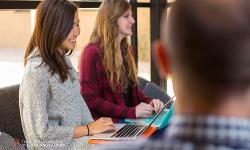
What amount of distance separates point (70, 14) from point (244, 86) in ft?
5.19

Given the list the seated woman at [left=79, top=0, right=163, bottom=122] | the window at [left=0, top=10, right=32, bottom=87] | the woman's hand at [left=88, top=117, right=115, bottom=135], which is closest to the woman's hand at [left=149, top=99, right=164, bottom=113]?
the seated woman at [left=79, top=0, right=163, bottom=122]

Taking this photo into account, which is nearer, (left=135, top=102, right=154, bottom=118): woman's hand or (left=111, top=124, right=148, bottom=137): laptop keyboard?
(left=111, top=124, right=148, bottom=137): laptop keyboard

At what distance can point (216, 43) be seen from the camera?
24.2 inches

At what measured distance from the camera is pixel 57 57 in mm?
2092

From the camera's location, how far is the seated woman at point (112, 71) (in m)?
2.53

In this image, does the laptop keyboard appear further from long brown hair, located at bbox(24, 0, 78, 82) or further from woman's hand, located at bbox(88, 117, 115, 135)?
long brown hair, located at bbox(24, 0, 78, 82)

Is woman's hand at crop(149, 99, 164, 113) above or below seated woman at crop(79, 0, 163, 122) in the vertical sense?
below

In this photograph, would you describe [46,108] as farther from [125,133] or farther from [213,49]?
[213,49]

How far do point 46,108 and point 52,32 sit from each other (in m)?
0.35

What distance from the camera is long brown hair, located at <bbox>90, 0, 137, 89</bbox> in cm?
260

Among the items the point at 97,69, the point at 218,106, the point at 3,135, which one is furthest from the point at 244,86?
the point at 97,69

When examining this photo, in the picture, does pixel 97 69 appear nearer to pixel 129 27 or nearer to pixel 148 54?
pixel 129 27

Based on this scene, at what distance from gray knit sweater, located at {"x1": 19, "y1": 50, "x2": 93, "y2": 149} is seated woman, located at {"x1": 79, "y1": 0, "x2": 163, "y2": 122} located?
407mm

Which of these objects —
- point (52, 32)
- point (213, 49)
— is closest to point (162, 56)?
point (213, 49)
